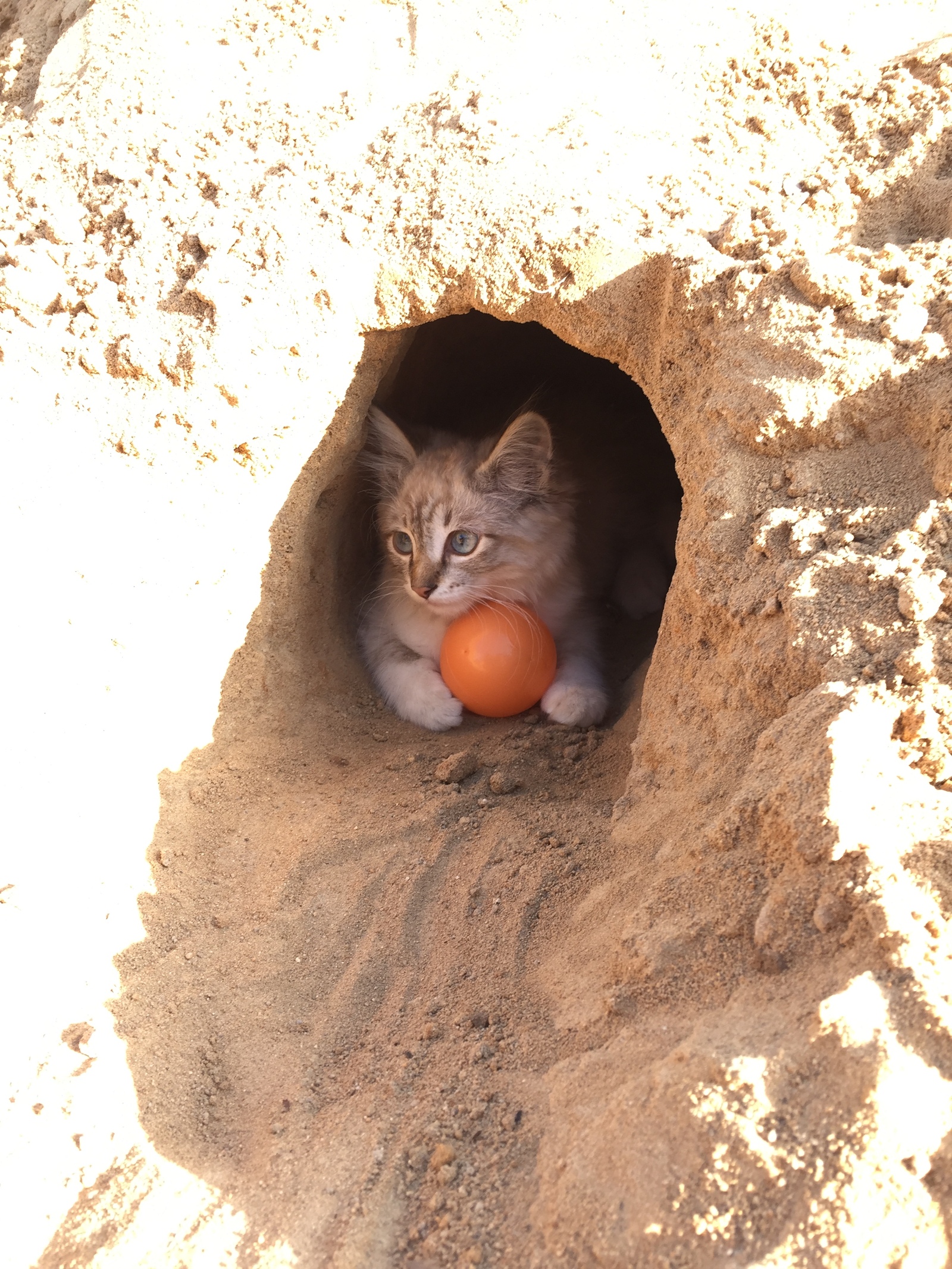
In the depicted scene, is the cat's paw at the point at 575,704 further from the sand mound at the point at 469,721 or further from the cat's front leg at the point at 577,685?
the sand mound at the point at 469,721

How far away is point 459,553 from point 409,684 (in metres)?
0.64

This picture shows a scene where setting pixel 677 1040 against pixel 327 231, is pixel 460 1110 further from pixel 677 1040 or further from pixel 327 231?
pixel 327 231

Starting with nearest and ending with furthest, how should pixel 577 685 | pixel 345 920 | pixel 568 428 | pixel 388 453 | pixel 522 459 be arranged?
pixel 345 920 < pixel 577 685 < pixel 522 459 < pixel 388 453 < pixel 568 428

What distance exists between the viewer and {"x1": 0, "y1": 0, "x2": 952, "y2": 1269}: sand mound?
1.51 metres

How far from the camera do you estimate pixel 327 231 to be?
2.85m

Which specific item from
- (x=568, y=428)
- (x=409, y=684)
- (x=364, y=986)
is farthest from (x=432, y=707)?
(x=568, y=428)

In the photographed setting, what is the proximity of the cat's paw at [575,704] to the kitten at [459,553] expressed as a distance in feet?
0.06

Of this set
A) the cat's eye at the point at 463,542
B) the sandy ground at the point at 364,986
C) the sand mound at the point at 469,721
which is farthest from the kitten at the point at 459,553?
the sandy ground at the point at 364,986

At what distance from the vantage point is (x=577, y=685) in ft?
12.0

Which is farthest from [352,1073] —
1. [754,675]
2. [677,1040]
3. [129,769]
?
[754,675]

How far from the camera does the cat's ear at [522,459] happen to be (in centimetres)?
379

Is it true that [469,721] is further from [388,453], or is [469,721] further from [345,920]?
[345,920]

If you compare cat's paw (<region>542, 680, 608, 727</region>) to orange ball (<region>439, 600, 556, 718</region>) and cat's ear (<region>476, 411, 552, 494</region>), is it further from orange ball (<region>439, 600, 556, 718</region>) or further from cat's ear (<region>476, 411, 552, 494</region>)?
cat's ear (<region>476, 411, 552, 494</region>)

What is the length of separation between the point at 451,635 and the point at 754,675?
6.19 feet
